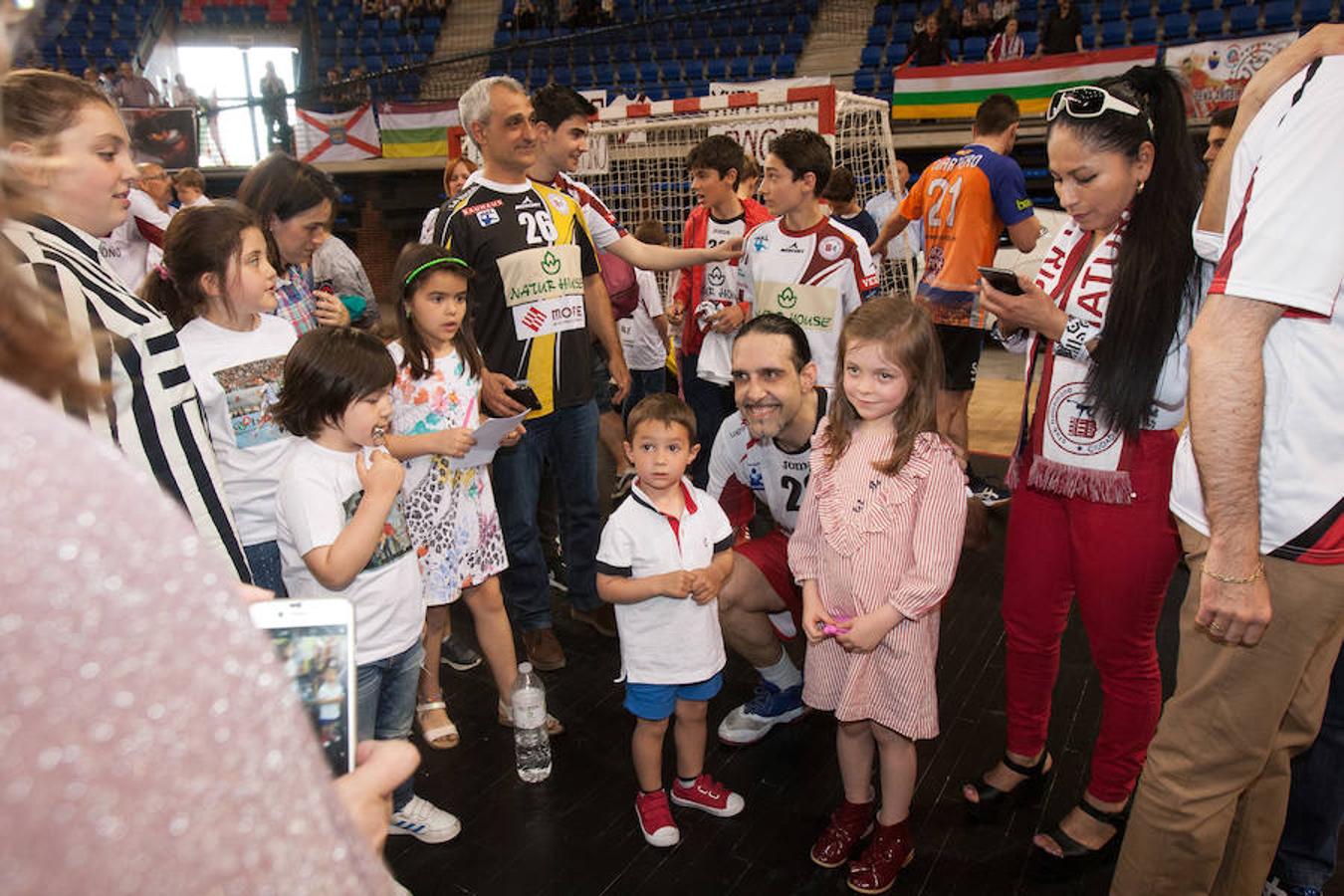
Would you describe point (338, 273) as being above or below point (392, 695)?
above

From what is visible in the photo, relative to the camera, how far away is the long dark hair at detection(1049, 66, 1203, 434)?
192 centimetres

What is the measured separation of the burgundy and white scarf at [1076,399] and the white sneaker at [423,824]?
1802 millimetres

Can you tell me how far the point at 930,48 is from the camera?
11.2m

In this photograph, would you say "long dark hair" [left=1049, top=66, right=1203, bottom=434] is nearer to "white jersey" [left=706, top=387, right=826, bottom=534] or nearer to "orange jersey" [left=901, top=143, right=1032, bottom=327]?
"white jersey" [left=706, top=387, right=826, bottom=534]

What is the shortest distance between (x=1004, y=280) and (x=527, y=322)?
5.19 feet

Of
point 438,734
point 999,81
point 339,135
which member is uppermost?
point 999,81

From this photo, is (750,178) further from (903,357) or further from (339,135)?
(339,135)

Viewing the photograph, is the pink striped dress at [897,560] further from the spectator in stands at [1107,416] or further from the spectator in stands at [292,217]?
the spectator in stands at [292,217]

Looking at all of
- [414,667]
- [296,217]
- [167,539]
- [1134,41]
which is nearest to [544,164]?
[296,217]

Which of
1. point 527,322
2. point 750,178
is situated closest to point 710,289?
point 750,178

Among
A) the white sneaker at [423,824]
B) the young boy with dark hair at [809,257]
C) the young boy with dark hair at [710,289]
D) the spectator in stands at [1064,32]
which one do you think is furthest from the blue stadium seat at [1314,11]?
the white sneaker at [423,824]

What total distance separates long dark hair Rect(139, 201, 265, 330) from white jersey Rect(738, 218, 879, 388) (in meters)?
2.10

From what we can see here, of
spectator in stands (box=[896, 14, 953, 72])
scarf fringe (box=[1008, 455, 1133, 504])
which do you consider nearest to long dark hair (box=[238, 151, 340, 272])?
scarf fringe (box=[1008, 455, 1133, 504])

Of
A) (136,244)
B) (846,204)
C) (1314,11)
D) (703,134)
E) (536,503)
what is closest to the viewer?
(536,503)
